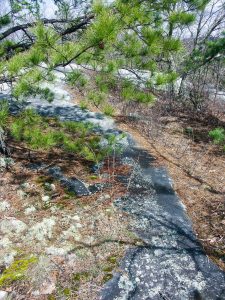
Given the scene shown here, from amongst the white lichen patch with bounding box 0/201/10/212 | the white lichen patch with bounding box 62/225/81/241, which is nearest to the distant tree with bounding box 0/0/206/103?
the white lichen patch with bounding box 0/201/10/212

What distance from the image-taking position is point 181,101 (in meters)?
9.52

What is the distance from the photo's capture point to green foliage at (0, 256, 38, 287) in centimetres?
236

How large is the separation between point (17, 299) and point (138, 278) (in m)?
1.02

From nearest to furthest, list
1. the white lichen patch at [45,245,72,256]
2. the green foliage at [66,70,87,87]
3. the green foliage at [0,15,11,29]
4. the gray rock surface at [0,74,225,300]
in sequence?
the gray rock surface at [0,74,225,300] → the white lichen patch at [45,245,72,256] → the green foliage at [66,70,87,87] → the green foliage at [0,15,11,29]

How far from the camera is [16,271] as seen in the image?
2.46 meters

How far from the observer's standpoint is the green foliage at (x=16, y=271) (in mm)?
2356

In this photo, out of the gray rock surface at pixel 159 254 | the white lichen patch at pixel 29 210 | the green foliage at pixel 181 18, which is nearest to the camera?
the gray rock surface at pixel 159 254

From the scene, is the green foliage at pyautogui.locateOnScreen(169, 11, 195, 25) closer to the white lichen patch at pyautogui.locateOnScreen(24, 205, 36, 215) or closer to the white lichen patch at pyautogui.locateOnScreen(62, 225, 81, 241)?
the white lichen patch at pyautogui.locateOnScreen(62, 225, 81, 241)

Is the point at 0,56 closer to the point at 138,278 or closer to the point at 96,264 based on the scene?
the point at 96,264

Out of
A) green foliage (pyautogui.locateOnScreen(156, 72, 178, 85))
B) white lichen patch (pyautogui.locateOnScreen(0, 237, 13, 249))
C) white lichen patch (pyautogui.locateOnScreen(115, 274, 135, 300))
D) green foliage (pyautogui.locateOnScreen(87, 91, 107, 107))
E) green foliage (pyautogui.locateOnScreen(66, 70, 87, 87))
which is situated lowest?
white lichen patch (pyautogui.locateOnScreen(115, 274, 135, 300))

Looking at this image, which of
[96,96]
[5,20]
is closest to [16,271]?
[96,96]

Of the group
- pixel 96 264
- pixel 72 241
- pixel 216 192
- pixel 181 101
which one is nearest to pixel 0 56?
pixel 72 241


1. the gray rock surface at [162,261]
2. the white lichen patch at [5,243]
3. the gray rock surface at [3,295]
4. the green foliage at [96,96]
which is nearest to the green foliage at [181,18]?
the green foliage at [96,96]

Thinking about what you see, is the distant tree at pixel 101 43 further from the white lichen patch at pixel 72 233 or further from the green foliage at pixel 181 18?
the white lichen patch at pixel 72 233
